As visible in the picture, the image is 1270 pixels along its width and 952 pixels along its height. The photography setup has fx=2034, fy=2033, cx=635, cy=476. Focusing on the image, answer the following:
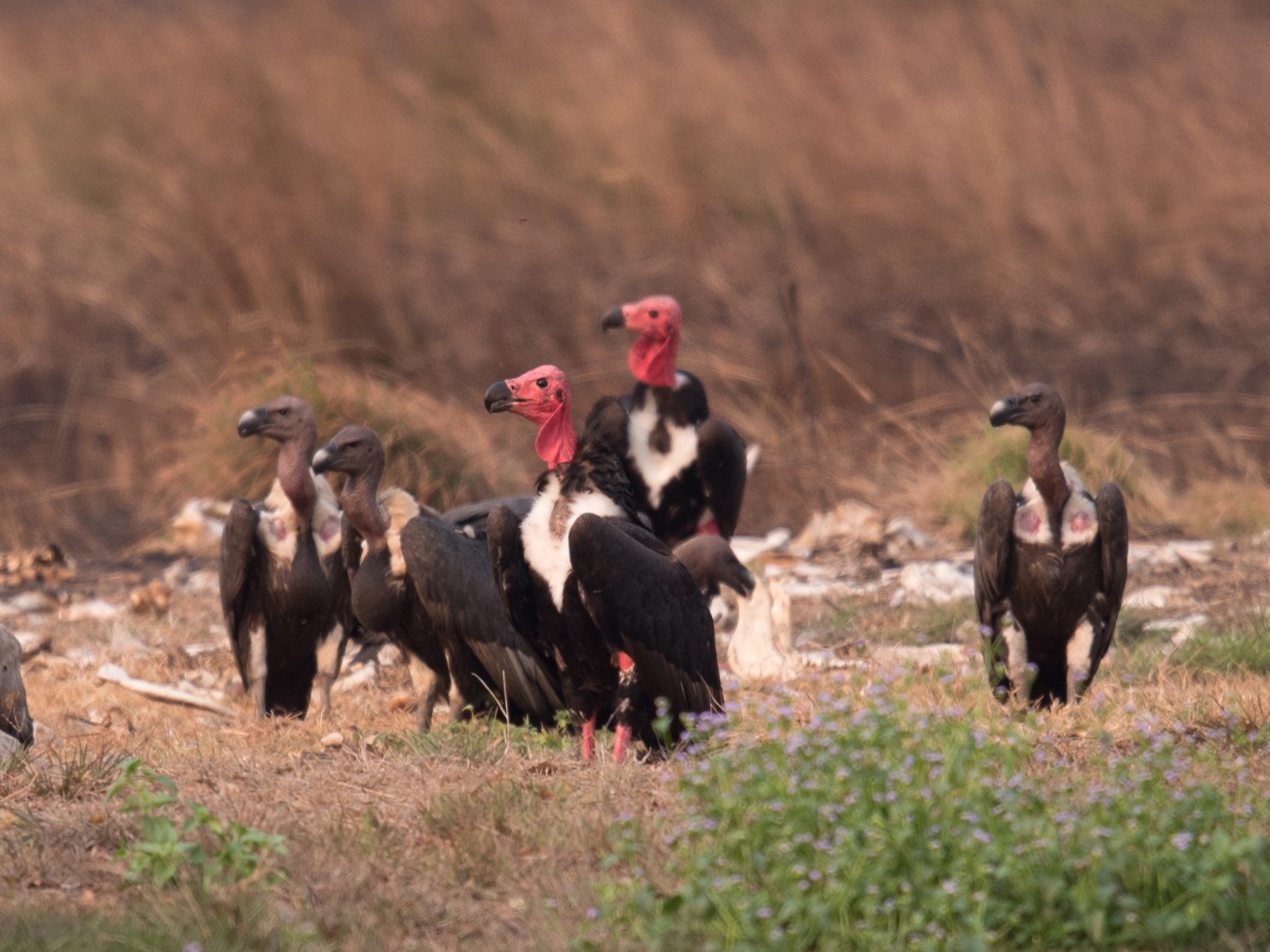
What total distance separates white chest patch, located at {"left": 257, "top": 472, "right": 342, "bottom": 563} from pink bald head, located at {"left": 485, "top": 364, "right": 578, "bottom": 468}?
116 centimetres

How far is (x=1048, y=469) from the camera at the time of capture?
5.92 meters

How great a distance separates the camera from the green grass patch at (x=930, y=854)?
11.2ft

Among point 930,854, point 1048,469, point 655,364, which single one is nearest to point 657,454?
point 655,364

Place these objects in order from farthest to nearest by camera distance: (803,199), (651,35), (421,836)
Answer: (651,35) < (803,199) < (421,836)

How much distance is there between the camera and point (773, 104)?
1423 cm

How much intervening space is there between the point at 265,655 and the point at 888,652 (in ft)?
6.70

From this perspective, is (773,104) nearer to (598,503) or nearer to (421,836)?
(598,503)

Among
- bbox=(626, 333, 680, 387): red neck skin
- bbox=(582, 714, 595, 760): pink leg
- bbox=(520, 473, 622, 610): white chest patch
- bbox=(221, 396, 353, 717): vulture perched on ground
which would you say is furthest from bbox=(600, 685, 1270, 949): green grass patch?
bbox=(626, 333, 680, 387): red neck skin

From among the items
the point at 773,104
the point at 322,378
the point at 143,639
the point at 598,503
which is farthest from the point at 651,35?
the point at 598,503

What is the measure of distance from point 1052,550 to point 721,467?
1.44 meters

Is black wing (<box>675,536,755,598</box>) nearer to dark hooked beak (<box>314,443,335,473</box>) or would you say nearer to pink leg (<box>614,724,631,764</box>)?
dark hooked beak (<box>314,443,335,473</box>)

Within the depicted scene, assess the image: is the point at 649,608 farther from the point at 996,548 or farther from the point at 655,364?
the point at 655,364

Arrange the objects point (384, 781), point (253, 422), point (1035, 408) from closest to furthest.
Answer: point (384, 781)
point (1035, 408)
point (253, 422)

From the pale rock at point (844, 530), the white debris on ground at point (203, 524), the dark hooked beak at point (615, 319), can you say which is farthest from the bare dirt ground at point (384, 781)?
the white debris on ground at point (203, 524)
